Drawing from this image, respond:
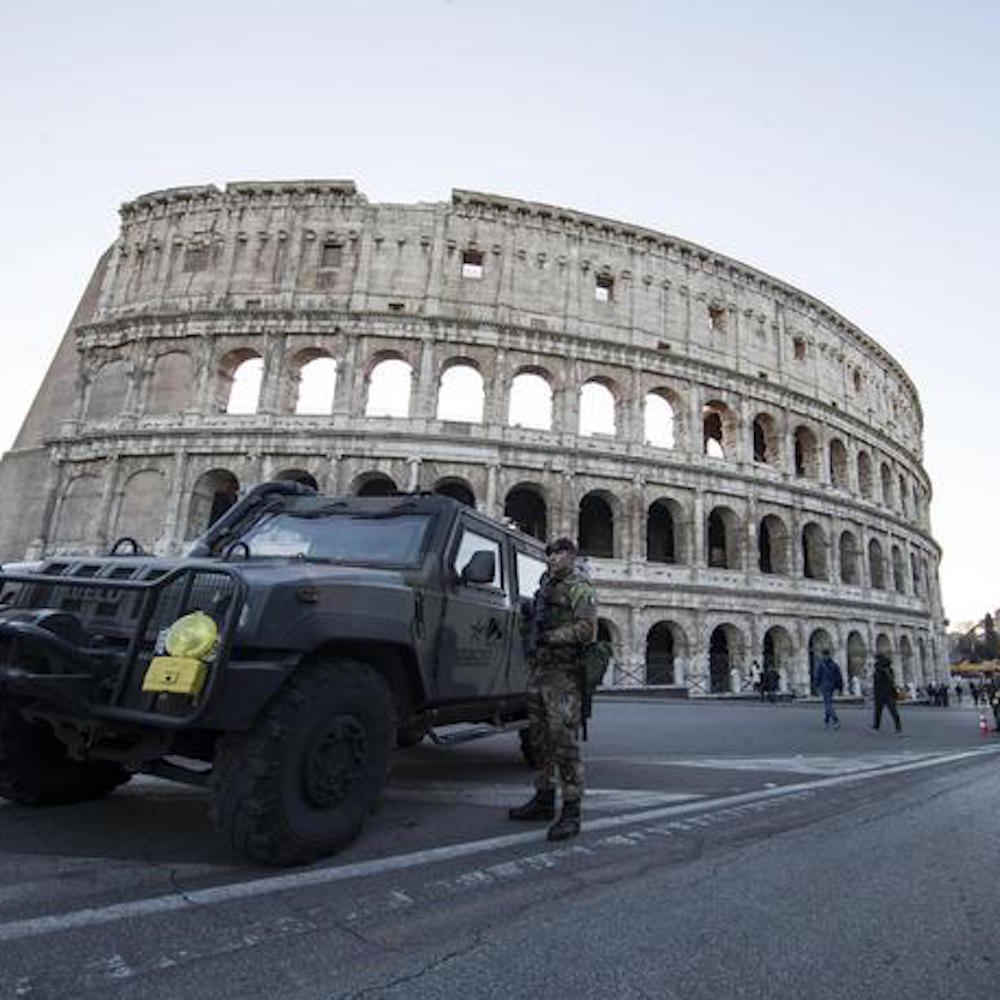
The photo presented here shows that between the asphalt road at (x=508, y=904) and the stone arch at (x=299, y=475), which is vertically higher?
the stone arch at (x=299, y=475)

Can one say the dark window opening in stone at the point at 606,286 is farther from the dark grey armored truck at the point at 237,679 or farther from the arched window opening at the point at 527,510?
the dark grey armored truck at the point at 237,679

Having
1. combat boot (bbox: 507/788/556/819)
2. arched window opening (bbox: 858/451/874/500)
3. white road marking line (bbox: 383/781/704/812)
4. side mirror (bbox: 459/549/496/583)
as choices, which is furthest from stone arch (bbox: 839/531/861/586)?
side mirror (bbox: 459/549/496/583)

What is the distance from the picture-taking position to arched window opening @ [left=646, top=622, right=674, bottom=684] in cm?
2447

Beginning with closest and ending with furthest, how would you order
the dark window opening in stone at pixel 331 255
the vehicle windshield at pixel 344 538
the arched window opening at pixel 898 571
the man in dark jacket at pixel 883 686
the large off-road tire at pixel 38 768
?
the large off-road tire at pixel 38 768 → the vehicle windshield at pixel 344 538 → the man in dark jacket at pixel 883 686 → the dark window opening in stone at pixel 331 255 → the arched window opening at pixel 898 571

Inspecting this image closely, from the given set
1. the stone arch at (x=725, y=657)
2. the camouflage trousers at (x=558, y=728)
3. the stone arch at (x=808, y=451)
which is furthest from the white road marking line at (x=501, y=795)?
the stone arch at (x=808, y=451)

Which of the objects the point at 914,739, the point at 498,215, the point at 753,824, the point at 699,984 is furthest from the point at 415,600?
the point at 498,215

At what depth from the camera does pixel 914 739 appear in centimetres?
1178

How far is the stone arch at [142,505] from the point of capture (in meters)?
24.2

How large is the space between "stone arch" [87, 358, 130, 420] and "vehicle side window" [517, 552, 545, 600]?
25.8 m

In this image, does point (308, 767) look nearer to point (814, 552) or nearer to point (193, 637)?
point (193, 637)

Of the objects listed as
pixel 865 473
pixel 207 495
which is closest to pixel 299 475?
pixel 207 495

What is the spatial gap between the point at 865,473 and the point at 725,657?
1516 centimetres

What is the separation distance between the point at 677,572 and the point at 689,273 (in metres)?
14.8

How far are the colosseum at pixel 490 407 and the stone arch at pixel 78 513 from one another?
112mm
